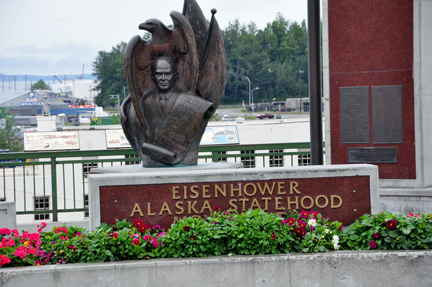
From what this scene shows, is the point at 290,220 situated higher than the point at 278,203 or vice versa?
the point at 278,203

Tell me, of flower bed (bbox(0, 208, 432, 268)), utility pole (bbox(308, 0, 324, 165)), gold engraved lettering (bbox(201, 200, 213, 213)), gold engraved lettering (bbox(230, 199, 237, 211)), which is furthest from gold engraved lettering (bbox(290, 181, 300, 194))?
utility pole (bbox(308, 0, 324, 165))

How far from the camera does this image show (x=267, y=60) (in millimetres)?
86312

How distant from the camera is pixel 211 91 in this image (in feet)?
32.9

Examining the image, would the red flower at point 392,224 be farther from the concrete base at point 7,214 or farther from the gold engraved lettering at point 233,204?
the concrete base at point 7,214

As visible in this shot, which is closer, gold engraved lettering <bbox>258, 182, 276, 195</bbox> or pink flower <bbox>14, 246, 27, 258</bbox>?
pink flower <bbox>14, 246, 27, 258</bbox>

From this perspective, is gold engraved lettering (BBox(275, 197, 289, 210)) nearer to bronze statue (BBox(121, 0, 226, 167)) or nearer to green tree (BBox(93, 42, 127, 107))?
bronze statue (BBox(121, 0, 226, 167))

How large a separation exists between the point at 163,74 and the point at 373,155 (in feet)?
17.4

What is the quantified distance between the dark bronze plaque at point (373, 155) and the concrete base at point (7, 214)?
667 cm

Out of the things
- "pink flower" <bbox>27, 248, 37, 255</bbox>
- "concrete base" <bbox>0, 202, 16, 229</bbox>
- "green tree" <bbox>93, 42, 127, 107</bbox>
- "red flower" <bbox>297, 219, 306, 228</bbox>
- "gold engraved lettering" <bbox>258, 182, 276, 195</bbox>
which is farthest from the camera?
"green tree" <bbox>93, 42, 127, 107</bbox>

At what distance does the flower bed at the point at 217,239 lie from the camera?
716 cm

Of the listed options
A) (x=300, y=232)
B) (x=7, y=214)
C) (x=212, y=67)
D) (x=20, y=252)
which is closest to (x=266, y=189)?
(x=300, y=232)

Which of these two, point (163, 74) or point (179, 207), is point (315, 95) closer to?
point (163, 74)

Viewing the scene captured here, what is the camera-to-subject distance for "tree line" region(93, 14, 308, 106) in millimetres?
85688

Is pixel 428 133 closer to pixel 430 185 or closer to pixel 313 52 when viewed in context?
pixel 430 185
